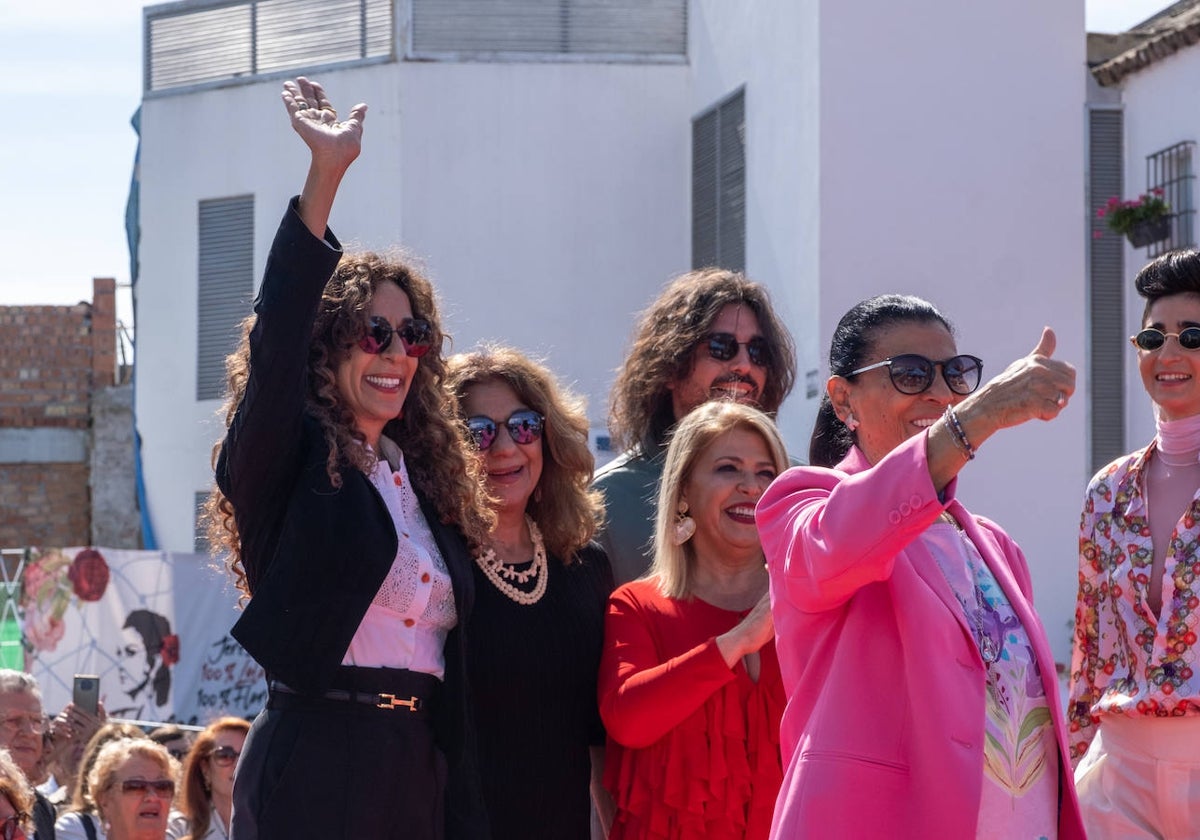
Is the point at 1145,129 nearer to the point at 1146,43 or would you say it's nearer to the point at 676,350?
the point at 1146,43

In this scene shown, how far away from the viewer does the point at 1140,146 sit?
1465cm

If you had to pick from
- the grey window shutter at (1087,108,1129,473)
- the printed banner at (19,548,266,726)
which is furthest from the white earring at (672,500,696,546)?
the grey window shutter at (1087,108,1129,473)

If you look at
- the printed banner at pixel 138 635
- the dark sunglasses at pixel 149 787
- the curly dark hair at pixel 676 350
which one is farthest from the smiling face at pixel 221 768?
the printed banner at pixel 138 635

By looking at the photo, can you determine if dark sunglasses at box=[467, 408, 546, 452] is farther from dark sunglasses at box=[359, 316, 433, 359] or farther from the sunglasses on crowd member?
the sunglasses on crowd member

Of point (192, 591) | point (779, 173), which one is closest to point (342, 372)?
point (192, 591)

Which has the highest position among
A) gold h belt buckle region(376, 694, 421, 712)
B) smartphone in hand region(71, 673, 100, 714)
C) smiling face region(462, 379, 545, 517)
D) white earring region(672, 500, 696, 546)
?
smiling face region(462, 379, 545, 517)

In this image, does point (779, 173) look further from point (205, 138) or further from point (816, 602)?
point (816, 602)

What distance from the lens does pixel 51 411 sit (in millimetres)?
20172

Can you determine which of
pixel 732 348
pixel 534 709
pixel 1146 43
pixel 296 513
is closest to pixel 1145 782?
pixel 534 709

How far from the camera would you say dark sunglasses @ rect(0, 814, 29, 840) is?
17.6 ft

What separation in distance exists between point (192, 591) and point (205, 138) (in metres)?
7.48

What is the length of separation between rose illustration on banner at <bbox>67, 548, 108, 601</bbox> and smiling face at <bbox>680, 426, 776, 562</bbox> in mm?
8667

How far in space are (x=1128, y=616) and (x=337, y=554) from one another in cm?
191

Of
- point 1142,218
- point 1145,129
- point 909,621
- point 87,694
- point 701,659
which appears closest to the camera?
point 909,621
